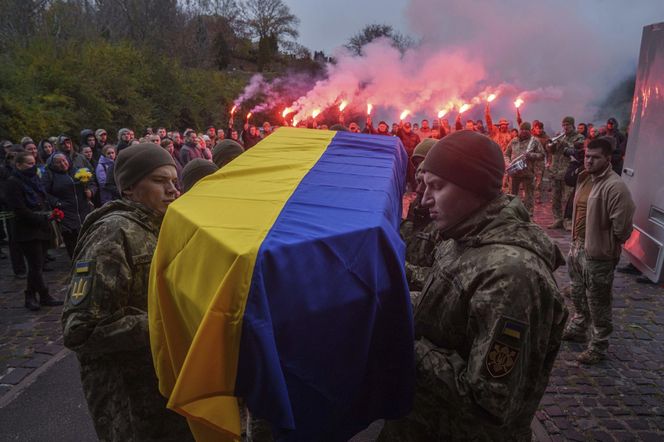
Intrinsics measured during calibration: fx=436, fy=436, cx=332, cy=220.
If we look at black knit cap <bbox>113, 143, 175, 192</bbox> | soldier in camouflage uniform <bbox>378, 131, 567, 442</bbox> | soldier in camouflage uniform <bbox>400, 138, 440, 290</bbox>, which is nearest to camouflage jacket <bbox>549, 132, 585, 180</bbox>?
soldier in camouflage uniform <bbox>400, 138, 440, 290</bbox>

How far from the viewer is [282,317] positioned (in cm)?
153

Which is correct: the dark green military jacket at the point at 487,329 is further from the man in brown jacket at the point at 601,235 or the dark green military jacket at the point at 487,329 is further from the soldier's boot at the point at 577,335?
the soldier's boot at the point at 577,335

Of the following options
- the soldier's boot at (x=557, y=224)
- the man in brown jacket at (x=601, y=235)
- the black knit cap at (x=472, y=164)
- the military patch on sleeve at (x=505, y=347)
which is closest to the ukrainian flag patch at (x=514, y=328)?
the military patch on sleeve at (x=505, y=347)

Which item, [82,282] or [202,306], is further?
[82,282]

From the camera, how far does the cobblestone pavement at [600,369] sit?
11.4 ft

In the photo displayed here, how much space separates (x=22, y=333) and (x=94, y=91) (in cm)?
1439

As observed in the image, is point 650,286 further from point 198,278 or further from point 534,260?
point 198,278

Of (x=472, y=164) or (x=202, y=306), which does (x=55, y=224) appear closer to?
(x=202, y=306)

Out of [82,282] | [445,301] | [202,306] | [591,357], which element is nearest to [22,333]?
[82,282]

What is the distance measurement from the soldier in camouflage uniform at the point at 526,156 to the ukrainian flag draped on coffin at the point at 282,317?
30.7ft

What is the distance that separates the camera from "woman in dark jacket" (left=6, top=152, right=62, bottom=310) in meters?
5.83

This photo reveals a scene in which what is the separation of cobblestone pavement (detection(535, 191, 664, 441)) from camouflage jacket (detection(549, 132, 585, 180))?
5.10 meters

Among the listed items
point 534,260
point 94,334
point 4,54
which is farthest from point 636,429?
point 4,54

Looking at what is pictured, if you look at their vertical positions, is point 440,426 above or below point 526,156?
below
